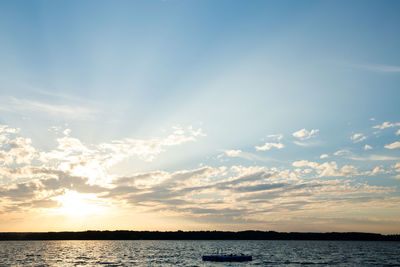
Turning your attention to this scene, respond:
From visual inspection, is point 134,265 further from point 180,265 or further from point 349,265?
point 349,265

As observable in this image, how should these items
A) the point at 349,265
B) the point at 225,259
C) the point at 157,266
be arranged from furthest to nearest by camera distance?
the point at 225,259, the point at 349,265, the point at 157,266

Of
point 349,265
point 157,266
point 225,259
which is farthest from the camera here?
point 225,259

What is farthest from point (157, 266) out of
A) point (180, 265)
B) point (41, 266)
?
point (41, 266)

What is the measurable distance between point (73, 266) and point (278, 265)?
57.9 m

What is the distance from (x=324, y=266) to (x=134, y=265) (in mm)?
53592

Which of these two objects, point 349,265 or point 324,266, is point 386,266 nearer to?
point 349,265

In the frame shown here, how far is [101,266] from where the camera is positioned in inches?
3831

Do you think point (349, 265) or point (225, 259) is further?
point (225, 259)

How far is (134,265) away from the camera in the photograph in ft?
321

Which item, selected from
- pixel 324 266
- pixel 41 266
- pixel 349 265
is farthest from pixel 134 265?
pixel 349 265

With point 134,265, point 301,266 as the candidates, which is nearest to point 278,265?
point 301,266

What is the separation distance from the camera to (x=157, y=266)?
95438 millimetres

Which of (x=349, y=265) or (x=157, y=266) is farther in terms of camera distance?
(x=349, y=265)

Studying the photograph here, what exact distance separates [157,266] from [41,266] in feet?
107
